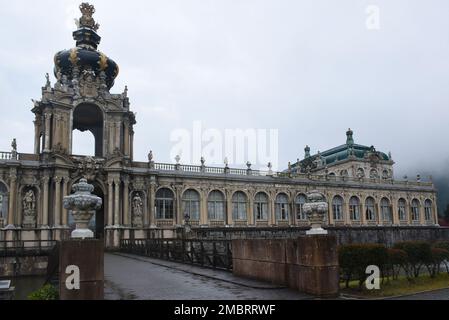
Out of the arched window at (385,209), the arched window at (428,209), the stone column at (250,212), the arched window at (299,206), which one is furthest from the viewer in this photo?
the arched window at (428,209)

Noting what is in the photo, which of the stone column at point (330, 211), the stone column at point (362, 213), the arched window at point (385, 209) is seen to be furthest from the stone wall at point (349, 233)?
the arched window at point (385, 209)

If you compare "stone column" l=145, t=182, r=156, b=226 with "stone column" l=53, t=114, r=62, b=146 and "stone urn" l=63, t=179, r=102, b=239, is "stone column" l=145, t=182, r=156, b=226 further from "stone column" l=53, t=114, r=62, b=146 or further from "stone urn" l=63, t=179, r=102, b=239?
"stone urn" l=63, t=179, r=102, b=239

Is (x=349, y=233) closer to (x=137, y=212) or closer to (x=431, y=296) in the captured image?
(x=137, y=212)

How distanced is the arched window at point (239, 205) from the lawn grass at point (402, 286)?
30.3m

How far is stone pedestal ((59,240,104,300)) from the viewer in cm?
995

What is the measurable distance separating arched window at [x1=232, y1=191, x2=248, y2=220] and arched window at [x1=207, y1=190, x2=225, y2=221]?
1.43 m

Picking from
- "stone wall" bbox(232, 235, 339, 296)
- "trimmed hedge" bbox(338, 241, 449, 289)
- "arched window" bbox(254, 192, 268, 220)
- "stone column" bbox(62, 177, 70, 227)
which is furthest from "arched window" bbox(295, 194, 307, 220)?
"stone wall" bbox(232, 235, 339, 296)

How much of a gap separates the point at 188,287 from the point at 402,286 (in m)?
7.85

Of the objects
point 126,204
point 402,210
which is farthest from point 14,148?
point 402,210

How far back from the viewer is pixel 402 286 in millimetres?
15750

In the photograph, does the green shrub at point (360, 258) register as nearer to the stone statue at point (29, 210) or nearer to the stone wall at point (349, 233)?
the stone wall at point (349, 233)

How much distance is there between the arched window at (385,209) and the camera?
2352 inches
